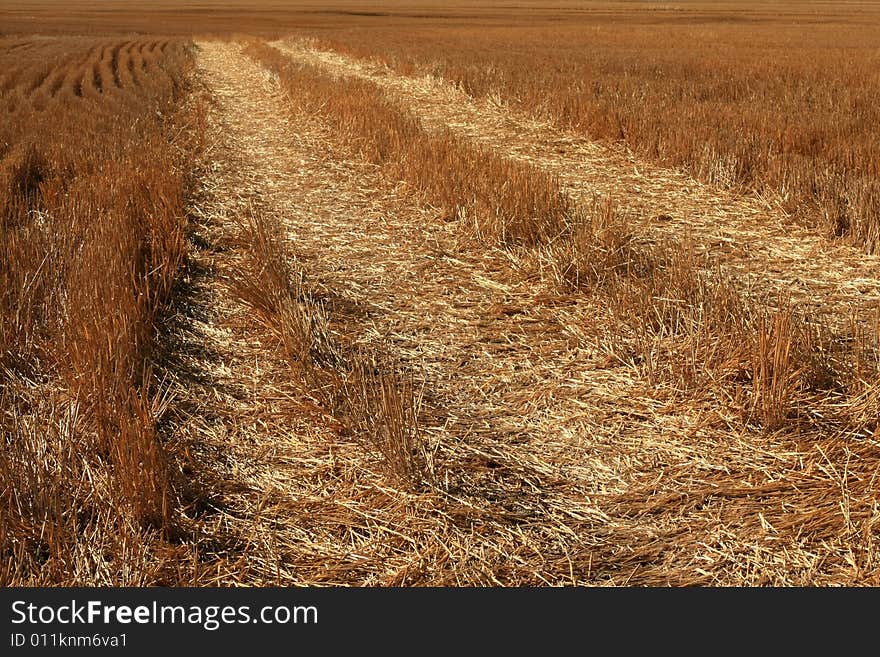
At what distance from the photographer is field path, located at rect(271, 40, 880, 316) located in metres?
5.26

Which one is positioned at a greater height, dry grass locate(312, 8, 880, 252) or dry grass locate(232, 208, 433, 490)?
dry grass locate(312, 8, 880, 252)

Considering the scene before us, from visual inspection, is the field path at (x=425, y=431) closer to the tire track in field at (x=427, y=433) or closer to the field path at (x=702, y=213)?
the tire track in field at (x=427, y=433)

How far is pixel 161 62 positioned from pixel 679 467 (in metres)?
24.4

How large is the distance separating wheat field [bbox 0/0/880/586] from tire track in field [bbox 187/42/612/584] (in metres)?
0.02

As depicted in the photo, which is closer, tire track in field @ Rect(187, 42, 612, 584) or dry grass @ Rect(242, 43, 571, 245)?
tire track in field @ Rect(187, 42, 612, 584)

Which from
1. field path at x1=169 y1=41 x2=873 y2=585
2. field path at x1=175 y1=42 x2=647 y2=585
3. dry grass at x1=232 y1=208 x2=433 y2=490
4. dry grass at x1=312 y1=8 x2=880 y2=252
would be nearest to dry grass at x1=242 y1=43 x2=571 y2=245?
field path at x1=175 y1=42 x2=647 y2=585

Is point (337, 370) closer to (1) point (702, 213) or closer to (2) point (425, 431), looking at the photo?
(2) point (425, 431)

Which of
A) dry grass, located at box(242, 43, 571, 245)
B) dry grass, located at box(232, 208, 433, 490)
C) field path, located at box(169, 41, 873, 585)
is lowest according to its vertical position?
field path, located at box(169, 41, 873, 585)

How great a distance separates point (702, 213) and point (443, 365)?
156 inches

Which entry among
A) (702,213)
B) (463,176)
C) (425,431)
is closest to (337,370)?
(425,431)

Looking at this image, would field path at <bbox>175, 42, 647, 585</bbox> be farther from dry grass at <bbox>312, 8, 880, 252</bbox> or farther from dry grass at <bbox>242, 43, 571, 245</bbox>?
dry grass at <bbox>312, 8, 880, 252</bbox>

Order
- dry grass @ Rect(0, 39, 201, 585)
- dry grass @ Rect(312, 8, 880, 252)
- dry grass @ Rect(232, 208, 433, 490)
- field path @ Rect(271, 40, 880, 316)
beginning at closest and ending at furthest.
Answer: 1. dry grass @ Rect(0, 39, 201, 585)
2. dry grass @ Rect(232, 208, 433, 490)
3. field path @ Rect(271, 40, 880, 316)
4. dry grass @ Rect(312, 8, 880, 252)

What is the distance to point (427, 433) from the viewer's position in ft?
11.3

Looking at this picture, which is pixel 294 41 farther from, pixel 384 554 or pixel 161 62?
pixel 384 554
